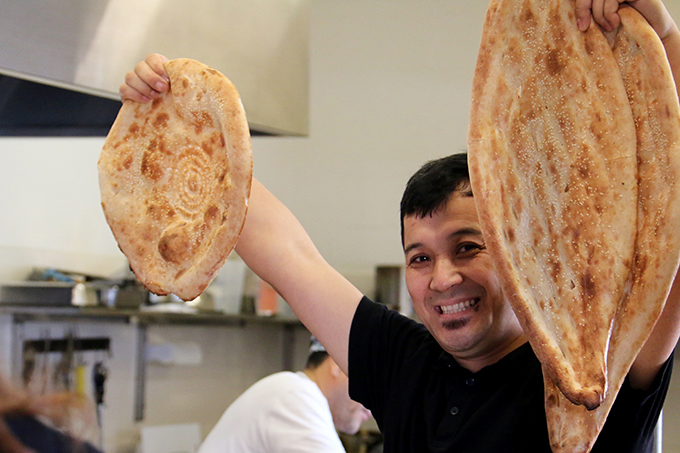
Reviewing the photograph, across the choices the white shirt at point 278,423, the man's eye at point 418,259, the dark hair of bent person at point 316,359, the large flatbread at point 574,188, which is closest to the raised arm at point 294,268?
the man's eye at point 418,259

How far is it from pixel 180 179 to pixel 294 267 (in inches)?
16.6

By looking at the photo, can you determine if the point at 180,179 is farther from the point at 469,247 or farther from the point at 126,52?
the point at 469,247

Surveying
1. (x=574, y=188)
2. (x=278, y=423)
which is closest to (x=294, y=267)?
A: (x=574, y=188)

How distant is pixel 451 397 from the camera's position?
3.45 feet

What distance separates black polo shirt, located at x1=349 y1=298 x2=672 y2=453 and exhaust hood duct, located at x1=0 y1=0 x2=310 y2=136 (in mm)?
486

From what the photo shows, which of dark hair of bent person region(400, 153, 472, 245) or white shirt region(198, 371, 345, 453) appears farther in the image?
white shirt region(198, 371, 345, 453)

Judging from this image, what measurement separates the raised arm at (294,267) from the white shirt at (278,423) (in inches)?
30.6

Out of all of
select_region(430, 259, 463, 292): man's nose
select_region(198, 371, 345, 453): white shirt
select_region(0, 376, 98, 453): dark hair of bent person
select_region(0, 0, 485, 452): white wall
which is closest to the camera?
select_region(430, 259, 463, 292): man's nose

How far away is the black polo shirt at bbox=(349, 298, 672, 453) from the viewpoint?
2.60 ft

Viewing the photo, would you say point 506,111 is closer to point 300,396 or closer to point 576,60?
point 576,60

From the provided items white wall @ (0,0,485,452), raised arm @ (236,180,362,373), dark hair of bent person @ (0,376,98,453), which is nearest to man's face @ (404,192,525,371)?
raised arm @ (236,180,362,373)

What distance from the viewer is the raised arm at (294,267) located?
→ 114 cm

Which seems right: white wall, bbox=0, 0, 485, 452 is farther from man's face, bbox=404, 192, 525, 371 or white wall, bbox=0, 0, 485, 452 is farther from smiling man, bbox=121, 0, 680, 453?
man's face, bbox=404, 192, 525, 371

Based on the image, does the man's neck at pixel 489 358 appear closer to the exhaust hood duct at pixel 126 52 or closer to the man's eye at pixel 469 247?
the man's eye at pixel 469 247
